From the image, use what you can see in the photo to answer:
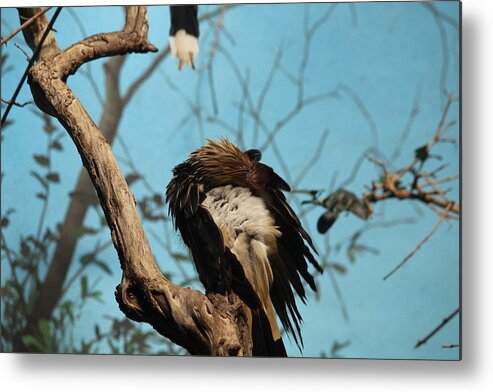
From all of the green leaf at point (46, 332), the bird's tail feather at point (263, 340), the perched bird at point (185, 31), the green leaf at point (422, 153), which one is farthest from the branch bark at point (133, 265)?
the green leaf at point (422, 153)

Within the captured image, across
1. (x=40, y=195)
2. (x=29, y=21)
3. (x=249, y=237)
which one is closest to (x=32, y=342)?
(x=40, y=195)

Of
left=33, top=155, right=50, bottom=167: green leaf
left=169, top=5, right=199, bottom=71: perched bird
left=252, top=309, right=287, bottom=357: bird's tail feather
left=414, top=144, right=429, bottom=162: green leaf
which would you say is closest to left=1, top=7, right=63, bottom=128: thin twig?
left=33, top=155, right=50, bottom=167: green leaf

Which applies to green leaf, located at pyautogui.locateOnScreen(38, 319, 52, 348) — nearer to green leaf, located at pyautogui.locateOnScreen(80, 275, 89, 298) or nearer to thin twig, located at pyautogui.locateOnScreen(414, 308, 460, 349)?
green leaf, located at pyautogui.locateOnScreen(80, 275, 89, 298)

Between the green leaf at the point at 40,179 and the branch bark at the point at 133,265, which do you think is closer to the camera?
the branch bark at the point at 133,265

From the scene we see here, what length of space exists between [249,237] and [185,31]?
559mm

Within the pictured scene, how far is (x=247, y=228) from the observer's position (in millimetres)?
2037

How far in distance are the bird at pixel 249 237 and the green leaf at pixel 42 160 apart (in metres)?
0.36

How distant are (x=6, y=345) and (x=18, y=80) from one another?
0.71m

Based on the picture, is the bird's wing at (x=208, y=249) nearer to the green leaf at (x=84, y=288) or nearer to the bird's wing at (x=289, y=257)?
the bird's wing at (x=289, y=257)

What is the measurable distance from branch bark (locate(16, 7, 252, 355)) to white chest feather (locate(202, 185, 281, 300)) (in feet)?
0.31

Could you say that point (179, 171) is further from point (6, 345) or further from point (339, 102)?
point (6, 345)

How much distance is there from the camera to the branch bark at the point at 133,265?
1.86 m

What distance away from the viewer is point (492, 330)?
6.53ft

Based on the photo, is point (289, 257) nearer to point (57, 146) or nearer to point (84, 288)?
point (84, 288)
